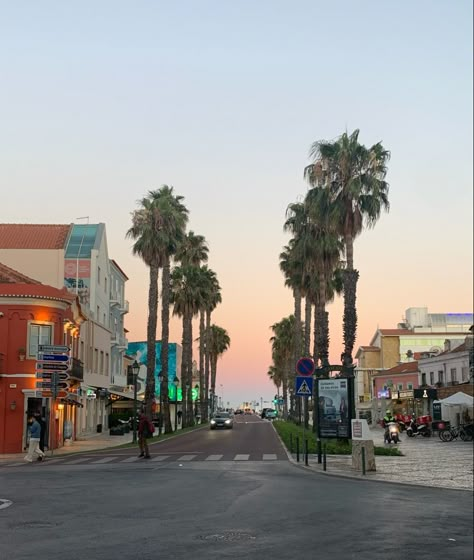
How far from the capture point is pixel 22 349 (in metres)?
34.2

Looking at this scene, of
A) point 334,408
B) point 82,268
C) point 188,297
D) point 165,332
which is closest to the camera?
point 334,408

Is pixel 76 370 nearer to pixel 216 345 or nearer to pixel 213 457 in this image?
pixel 213 457

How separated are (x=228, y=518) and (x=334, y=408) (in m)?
12.9

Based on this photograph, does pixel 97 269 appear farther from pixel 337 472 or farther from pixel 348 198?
pixel 337 472

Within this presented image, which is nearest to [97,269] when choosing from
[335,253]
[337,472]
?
[335,253]

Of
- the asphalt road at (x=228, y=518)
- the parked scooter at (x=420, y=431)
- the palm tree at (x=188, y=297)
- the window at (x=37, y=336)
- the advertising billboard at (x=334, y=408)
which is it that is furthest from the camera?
the palm tree at (x=188, y=297)

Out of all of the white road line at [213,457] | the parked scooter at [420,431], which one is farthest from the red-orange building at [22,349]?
the parked scooter at [420,431]

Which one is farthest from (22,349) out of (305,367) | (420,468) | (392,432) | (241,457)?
(420,468)

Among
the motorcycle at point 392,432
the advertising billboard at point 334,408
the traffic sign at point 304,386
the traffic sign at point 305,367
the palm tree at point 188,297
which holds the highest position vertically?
the palm tree at point 188,297

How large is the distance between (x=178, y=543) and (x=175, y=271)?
58.2 m

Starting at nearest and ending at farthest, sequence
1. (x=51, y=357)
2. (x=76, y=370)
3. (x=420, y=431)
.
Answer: (x=51, y=357) < (x=76, y=370) < (x=420, y=431)

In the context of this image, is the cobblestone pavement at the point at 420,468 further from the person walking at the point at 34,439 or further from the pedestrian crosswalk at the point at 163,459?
the person walking at the point at 34,439

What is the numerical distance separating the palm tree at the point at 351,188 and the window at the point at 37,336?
47.8ft

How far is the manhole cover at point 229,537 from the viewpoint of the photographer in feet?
31.1
